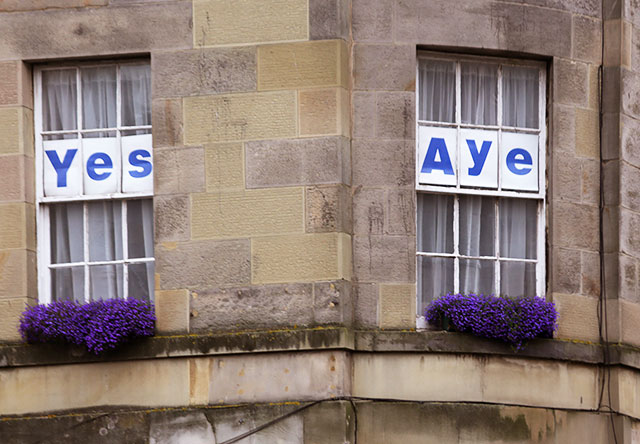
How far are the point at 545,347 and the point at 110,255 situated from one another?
4288 mm

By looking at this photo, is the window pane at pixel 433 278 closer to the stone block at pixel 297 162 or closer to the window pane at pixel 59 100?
the stone block at pixel 297 162

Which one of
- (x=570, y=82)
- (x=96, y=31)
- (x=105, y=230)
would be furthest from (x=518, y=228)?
(x=96, y=31)

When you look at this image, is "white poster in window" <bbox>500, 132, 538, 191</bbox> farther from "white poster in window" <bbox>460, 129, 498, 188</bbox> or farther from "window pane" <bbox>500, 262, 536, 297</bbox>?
"window pane" <bbox>500, 262, 536, 297</bbox>

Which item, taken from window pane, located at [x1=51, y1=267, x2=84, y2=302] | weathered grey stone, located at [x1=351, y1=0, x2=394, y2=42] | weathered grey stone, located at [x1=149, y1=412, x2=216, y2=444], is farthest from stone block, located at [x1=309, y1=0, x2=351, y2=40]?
weathered grey stone, located at [x1=149, y1=412, x2=216, y2=444]

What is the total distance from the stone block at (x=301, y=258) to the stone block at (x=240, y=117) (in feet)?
3.32

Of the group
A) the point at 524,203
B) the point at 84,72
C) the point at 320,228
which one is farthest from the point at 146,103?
the point at 524,203

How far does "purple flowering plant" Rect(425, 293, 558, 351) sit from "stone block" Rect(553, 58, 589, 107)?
6.92ft

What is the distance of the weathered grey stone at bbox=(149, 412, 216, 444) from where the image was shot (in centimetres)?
1647

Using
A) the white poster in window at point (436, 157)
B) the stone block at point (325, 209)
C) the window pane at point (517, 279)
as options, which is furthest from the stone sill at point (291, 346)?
the white poster in window at point (436, 157)

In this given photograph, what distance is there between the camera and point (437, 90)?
Result: 57.8ft

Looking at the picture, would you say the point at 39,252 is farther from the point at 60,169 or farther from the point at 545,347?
the point at 545,347

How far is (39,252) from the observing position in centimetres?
1756

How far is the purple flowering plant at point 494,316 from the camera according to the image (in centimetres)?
1686

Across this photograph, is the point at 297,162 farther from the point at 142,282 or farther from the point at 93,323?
the point at 93,323
